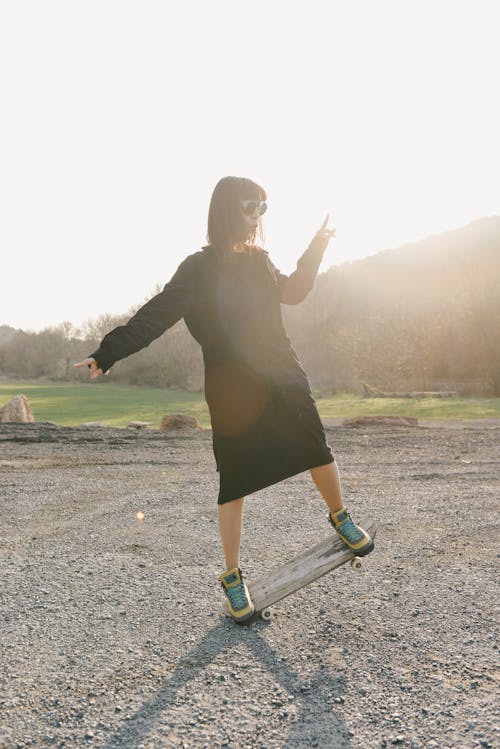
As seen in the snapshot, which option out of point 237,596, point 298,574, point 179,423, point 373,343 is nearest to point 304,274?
point 298,574

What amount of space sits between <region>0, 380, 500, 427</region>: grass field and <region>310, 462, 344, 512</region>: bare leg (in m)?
14.3

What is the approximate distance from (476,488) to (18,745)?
5.74 metres

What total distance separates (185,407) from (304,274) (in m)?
21.5

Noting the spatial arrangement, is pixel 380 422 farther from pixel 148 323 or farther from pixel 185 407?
pixel 185 407

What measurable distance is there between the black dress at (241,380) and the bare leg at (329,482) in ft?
0.18

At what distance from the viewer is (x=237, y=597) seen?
324 cm

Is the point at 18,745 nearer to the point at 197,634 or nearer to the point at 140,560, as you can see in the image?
the point at 197,634

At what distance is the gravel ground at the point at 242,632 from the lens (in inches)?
92.8

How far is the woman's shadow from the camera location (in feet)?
7.43

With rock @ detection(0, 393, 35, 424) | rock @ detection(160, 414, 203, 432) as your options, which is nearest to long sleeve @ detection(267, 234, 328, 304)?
rock @ detection(160, 414, 203, 432)

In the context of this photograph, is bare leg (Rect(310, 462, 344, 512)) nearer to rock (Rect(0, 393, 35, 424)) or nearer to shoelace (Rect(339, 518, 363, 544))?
shoelace (Rect(339, 518, 363, 544))

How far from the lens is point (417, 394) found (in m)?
25.0

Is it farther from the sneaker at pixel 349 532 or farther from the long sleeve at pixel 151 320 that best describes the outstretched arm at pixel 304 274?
the sneaker at pixel 349 532

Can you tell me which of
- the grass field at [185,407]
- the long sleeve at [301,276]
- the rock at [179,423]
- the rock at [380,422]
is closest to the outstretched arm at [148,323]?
the long sleeve at [301,276]
